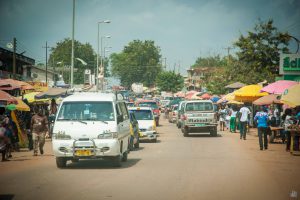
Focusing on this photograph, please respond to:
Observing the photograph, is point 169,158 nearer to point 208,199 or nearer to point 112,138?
point 112,138

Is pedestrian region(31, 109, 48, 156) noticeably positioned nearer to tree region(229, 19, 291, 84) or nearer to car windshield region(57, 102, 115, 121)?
car windshield region(57, 102, 115, 121)

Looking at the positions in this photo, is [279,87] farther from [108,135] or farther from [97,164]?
[108,135]

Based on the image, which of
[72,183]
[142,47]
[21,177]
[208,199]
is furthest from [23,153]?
[142,47]

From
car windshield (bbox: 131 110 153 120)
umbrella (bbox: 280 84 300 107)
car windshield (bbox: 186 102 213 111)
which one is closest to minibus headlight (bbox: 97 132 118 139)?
umbrella (bbox: 280 84 300 107)

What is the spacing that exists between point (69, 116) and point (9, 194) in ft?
17.6

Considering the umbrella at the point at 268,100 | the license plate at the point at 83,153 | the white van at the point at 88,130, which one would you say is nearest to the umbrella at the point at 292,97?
the umbrella at the point at 268,100

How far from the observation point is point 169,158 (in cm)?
1939

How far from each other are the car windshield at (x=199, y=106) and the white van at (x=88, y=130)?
54.8 ft

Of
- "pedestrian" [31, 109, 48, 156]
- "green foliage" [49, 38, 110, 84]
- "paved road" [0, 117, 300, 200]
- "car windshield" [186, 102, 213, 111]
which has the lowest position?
"paved road" [0, 117, 300, 200]

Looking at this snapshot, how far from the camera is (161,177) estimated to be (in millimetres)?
13875

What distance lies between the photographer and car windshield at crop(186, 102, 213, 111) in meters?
33.0

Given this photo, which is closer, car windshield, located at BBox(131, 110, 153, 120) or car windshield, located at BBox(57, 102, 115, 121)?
car windshield, located at BBox(57, 102, 115, 121)

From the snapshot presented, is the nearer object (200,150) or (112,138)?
(112,138)

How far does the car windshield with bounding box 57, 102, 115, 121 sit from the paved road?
154 cm
